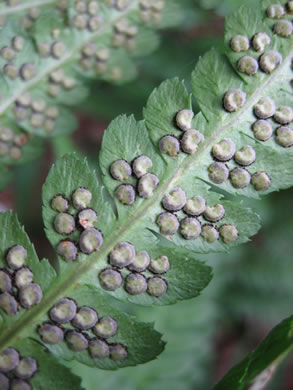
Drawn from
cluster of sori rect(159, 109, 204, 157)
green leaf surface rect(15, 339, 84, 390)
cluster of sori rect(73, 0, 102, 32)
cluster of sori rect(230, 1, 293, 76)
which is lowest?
green leaf surface rect(15, 339, 84, 390)

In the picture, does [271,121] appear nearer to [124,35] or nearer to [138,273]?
[138,273]

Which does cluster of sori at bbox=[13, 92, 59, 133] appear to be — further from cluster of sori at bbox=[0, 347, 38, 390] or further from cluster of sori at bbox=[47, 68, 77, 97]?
cluster of sori at bbox=[0, 347, 38, 390]

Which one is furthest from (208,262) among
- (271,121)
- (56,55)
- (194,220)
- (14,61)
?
(14,61)

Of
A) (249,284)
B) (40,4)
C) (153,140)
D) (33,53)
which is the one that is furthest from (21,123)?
(249,284)

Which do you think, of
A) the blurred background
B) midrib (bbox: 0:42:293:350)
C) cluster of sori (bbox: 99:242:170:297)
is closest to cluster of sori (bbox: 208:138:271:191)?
midrib (bbox: 0:42:293:350)

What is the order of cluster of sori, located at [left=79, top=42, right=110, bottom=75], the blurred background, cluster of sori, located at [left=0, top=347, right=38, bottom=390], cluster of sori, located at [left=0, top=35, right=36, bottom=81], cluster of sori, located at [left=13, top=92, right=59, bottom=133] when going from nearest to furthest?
cluster of sori, located at [left=0, top=347, right=38, bottom=390], cluster of sori, located at [left=0, top=35, right=36, bottom=81], cluster of sori, located at [left=13, top=92, right=59, bottom=133], cluster of sori, located at [left=79, top=42, right=110, bottom=75], the blurred background

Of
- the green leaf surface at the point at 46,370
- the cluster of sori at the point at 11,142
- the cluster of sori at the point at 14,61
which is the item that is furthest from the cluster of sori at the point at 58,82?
the green leaf surface at the point at 46,370

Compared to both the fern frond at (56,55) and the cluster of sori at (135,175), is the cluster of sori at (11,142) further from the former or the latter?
the cluster of sori at (135,175)
